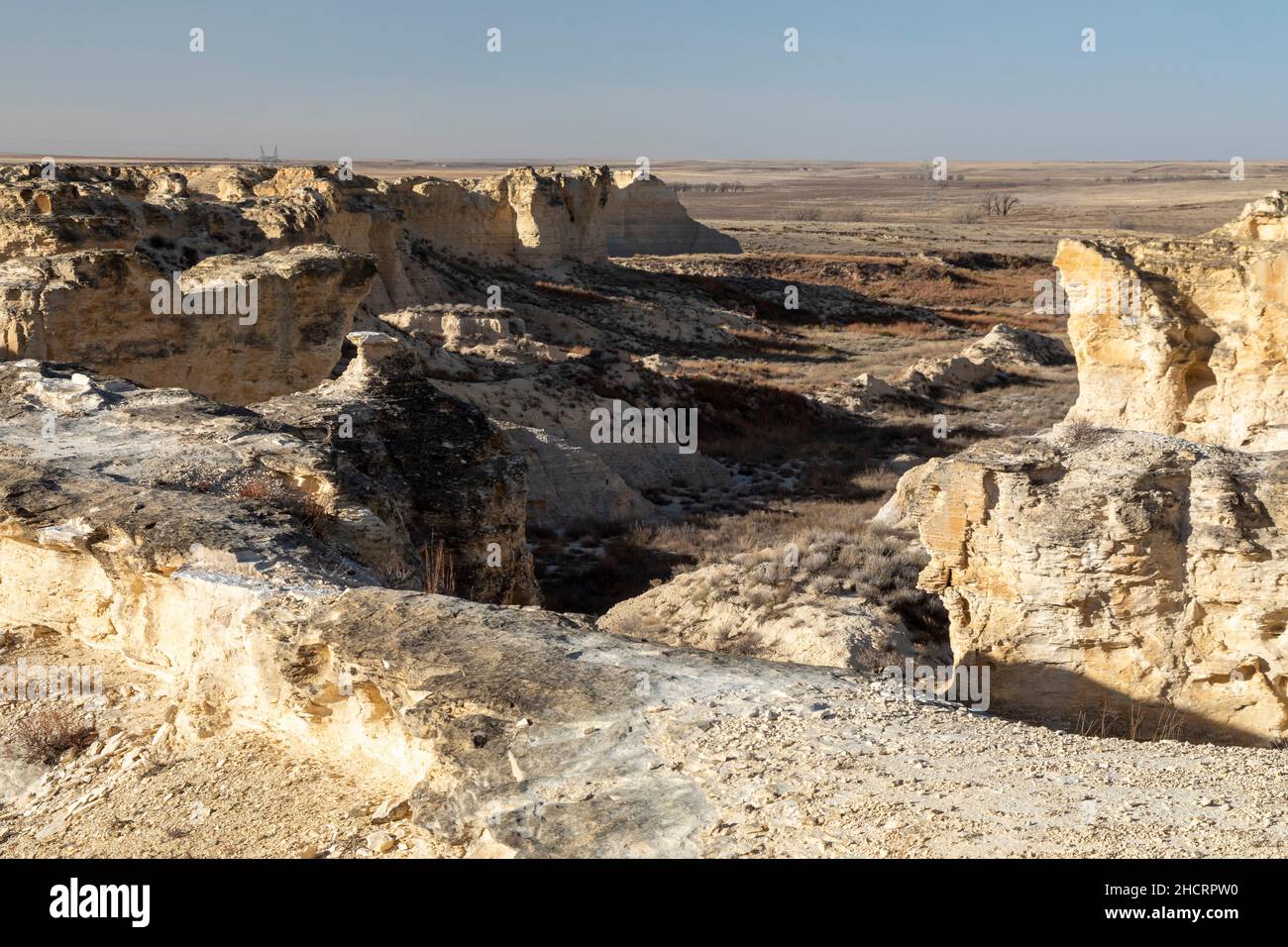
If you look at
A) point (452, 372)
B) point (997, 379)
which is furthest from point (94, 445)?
point (997, 379)

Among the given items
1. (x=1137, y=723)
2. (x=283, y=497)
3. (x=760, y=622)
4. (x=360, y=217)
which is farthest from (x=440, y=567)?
(x=360, y=217)

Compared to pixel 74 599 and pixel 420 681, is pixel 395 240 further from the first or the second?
pixel 420 681

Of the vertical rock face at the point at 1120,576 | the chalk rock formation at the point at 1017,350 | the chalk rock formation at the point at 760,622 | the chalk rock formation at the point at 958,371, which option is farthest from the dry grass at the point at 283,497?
the chalk rock formation at the point at 1017,350

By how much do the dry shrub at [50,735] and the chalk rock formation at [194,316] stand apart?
335 inches

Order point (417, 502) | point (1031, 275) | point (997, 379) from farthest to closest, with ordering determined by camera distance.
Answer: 1. point (1031, 275)
2. point (997, 379)
3. point (417, 502)

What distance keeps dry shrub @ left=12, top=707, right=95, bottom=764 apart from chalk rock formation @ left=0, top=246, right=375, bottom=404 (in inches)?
335

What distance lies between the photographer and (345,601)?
582 centimetres

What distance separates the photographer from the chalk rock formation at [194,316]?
13703 mm

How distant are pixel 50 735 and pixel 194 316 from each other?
33.5 feet

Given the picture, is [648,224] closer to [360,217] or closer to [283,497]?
[360,217]

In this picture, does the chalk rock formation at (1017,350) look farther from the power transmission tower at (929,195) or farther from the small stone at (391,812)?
the power transmission tower at (929,195)

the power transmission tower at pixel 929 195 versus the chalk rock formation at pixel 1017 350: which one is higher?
the power transmission tower at pixel 929 195

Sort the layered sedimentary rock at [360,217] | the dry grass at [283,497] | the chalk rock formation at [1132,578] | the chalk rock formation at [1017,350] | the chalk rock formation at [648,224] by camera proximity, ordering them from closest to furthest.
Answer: the chalk rock formation at [1132,578], the dry grass at [283,497], the layered sedimentary rock at [360,217], the chalk rock formation at [1017,350], the chalk rock formation at [648,224]

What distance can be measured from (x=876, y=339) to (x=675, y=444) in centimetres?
1988
